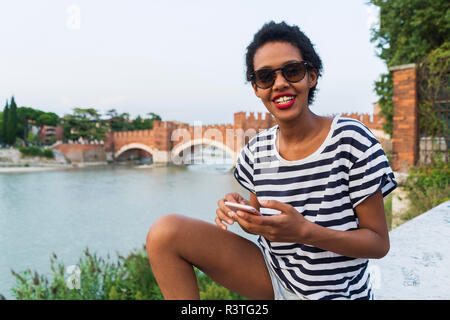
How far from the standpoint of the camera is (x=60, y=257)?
612cm

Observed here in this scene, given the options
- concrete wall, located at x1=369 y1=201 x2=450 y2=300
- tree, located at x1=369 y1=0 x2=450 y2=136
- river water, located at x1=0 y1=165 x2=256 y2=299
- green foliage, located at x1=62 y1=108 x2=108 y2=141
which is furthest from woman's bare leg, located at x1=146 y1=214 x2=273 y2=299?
green foliage, located at x1=62 y1=108 x2=108 y2=141

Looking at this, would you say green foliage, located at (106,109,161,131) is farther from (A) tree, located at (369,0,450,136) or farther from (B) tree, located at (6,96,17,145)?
(A) tree, located at (369,0,450,136)

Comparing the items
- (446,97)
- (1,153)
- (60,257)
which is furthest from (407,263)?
(1,153)

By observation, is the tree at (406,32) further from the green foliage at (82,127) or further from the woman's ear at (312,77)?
the green foliage at (82,127)

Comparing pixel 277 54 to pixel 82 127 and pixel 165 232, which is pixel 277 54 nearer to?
pixel 165 232

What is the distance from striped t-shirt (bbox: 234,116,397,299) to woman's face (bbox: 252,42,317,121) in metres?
0.11

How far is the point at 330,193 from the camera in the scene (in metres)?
0.87

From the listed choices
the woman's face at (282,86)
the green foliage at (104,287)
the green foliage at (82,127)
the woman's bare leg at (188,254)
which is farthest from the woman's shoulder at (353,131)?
the green foliage at (82,127)

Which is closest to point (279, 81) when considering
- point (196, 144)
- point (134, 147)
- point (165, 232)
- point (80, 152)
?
point (165, 232)

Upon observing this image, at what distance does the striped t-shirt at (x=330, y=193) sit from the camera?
33.3 inches

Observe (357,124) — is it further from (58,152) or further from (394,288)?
(58,152)

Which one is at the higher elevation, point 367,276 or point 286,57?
point 286,57

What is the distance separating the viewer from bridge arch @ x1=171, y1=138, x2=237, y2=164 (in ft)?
72.6
